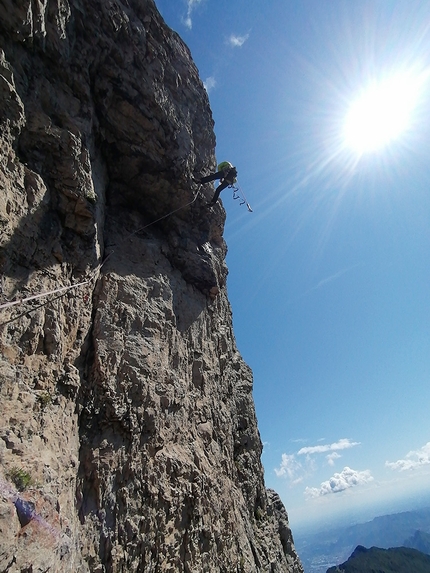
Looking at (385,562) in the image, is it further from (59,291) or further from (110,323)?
(59,291)

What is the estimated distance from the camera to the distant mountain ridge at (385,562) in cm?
7019

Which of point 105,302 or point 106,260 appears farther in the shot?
point 106,260

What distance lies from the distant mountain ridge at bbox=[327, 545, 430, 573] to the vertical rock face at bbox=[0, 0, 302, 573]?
72271mm

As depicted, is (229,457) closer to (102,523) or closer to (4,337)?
(102,523)

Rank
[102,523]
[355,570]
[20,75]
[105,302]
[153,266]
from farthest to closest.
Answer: [355,570] → [153,266] → [105,302] → [20,75] → [102,523]

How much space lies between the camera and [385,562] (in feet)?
247

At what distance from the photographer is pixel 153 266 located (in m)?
14.0

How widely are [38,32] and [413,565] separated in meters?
107

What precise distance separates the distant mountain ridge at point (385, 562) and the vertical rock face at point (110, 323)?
237ft

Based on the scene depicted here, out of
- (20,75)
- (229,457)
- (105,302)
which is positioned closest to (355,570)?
(229,457)

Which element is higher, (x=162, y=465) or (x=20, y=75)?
(x=20, y=75)

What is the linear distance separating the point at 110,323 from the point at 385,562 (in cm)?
9563

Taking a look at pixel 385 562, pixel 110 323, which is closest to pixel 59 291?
pixel 110 323

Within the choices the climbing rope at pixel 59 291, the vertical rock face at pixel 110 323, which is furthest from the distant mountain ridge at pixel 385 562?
the climbing rope at pixel 59 291
